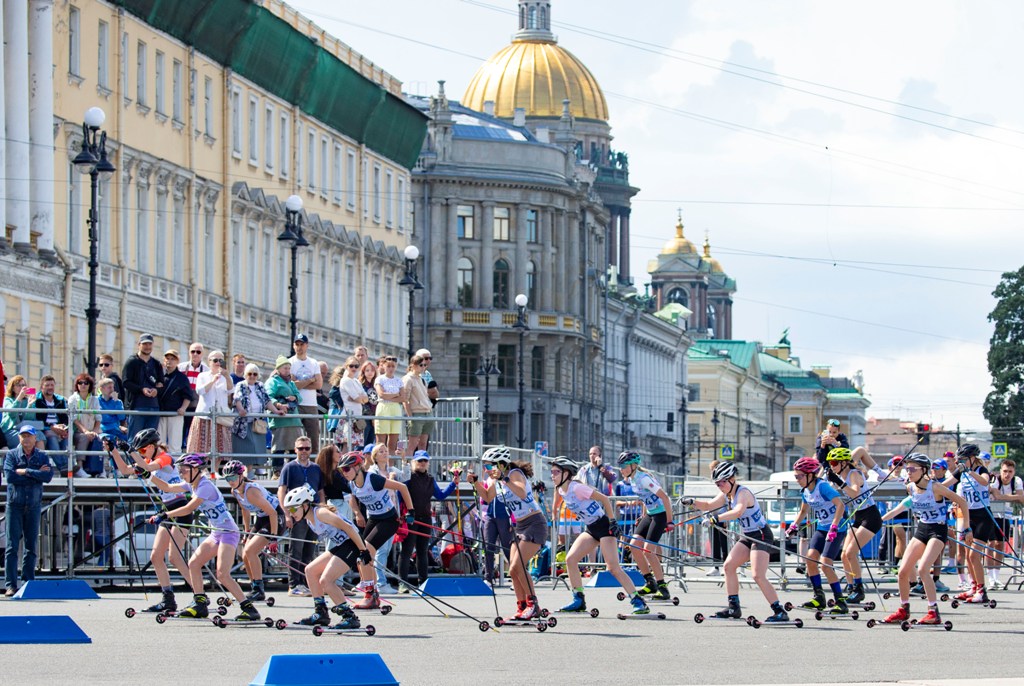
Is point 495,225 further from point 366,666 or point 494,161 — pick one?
point 366,666

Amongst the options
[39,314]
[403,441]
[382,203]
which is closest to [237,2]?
[39,314]

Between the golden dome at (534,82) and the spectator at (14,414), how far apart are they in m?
124

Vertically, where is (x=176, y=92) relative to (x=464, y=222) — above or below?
below

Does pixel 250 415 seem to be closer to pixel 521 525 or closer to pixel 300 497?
pixel 521 525

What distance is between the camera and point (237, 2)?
2181 inches

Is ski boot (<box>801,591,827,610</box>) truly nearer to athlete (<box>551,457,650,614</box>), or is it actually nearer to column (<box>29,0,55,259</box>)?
athlete (<box>551,457,650,614</box>)

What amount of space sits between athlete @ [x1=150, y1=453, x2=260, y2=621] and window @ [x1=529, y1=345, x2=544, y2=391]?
296ft

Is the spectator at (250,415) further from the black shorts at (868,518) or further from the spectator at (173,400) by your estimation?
the black shorts at (868,518)

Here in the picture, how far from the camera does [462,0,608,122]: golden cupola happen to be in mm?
154125

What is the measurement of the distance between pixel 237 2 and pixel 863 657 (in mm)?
38664

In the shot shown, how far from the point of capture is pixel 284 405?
29.9 m

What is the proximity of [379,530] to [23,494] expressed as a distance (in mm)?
4373

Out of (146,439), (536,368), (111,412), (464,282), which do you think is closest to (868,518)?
(146,439)

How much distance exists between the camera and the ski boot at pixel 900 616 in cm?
2320
